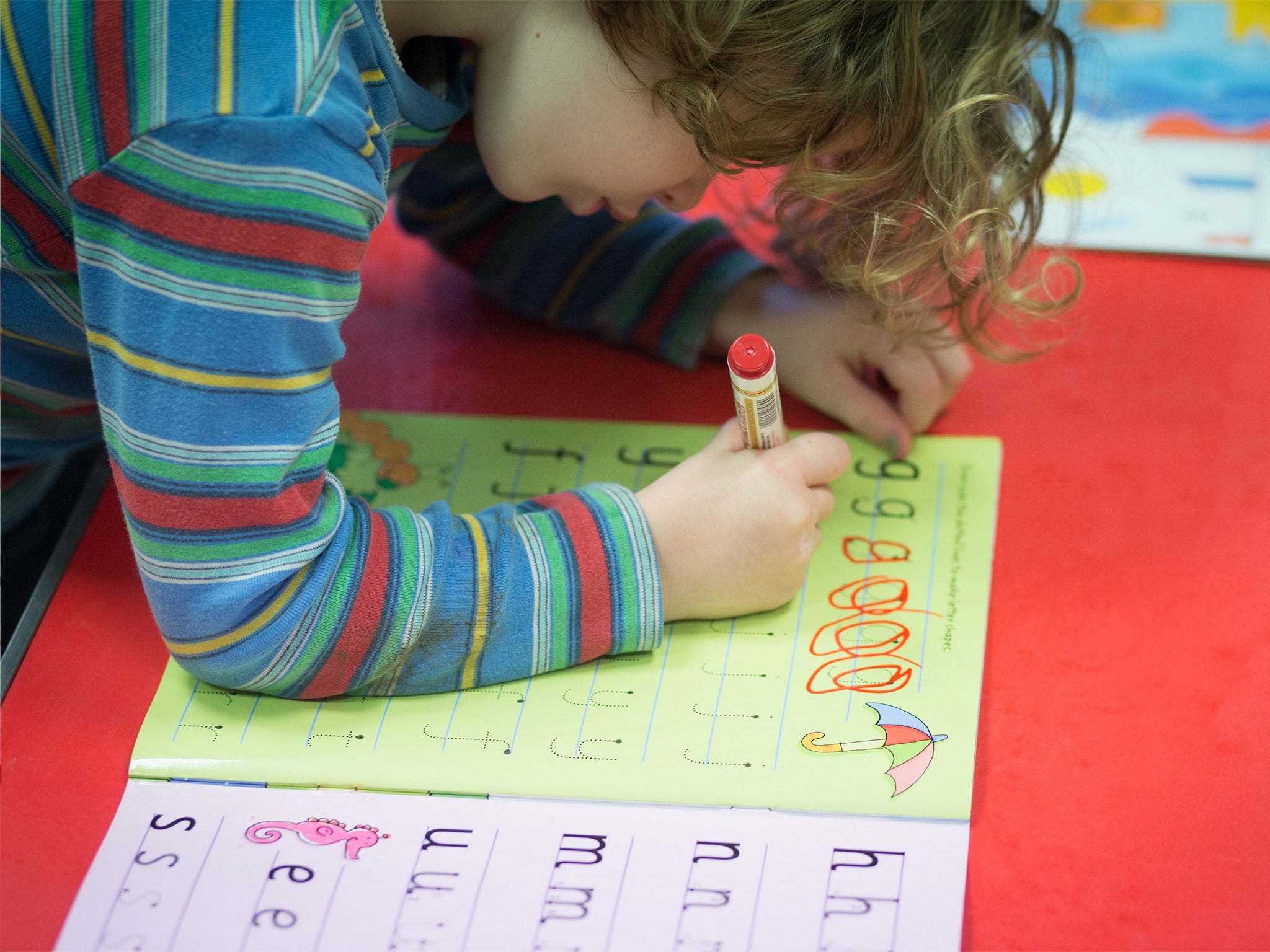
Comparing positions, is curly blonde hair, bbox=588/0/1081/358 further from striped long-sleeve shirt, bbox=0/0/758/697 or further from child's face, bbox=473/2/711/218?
striped long-sleeve shirt, bbox=0/0/758/697

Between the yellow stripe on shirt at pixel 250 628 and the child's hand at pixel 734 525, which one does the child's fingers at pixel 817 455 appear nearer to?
→ the child's hand at pixel 734 525

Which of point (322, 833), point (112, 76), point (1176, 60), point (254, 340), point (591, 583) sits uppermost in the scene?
point (1176, 60)

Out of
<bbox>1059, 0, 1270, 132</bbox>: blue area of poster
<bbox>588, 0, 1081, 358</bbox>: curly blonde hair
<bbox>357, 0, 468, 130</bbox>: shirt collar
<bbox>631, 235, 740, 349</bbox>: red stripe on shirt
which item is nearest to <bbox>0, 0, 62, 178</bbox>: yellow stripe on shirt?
<bbox>357, 0, 468, 130</bbox>: shirt collar

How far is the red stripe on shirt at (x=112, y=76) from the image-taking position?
1.71 feet

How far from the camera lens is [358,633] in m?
0.58

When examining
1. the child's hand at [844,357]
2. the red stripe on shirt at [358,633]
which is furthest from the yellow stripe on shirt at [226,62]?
the child's hand at [844,357]

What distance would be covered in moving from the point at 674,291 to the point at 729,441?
19 centimetres

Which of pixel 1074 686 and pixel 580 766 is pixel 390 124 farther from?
pixel 1074 686

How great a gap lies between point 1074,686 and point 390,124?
440 mm

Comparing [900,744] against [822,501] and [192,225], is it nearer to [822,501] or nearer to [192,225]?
[822,501]

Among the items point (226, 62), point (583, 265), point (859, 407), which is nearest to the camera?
point (226, 62)

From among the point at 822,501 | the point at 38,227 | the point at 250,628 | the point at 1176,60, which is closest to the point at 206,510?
the point at 250,628

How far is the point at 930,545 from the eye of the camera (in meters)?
0.66

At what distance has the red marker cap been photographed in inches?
23.2
